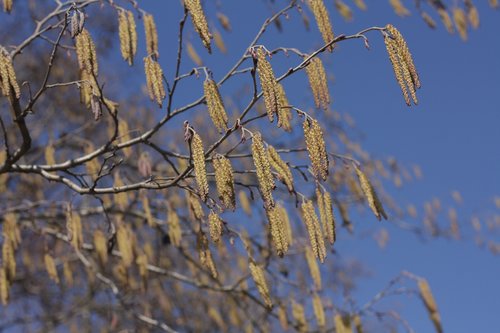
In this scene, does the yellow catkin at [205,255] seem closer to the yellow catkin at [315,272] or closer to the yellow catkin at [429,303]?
the yellow catkin at [315,272]

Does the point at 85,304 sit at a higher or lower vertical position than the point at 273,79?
A: higher

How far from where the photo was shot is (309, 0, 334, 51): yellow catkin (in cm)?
224

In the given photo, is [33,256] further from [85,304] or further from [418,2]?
[418,2]

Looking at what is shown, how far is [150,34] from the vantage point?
2795 millimetres

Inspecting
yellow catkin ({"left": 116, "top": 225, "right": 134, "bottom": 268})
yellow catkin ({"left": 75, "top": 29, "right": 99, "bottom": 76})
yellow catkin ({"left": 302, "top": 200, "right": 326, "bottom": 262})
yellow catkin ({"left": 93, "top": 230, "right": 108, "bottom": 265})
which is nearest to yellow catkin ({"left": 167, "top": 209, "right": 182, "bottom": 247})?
yellow catkin ({"left": 116, "top": 225, "right": 134, "bottom": 268})

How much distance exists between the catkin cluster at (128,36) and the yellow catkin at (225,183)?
783 mm

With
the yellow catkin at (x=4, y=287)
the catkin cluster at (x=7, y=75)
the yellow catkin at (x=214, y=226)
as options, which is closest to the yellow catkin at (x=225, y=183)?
the yellow catkin at (x=214, y=226)

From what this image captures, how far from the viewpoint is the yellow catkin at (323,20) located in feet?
7.34

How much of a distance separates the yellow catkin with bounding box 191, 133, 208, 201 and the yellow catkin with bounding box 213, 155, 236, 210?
1.8 inches

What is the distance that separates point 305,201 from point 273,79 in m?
0.66

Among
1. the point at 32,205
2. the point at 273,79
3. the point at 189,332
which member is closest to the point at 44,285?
the point at 189,332

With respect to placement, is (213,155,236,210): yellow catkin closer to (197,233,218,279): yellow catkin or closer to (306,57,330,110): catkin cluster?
(306,57,330,110): catkin cluster

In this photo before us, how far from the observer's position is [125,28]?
2590 mm

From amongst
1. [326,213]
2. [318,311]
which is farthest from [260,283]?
[318,311]
